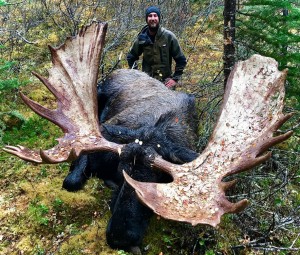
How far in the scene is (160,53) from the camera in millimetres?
7648

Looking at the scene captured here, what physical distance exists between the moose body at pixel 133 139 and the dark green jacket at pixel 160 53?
914 mm

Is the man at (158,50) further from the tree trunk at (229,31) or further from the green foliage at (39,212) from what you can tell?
the green foliage at (39,212)

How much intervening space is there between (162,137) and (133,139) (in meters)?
0.32

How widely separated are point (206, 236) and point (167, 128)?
140 centimetres

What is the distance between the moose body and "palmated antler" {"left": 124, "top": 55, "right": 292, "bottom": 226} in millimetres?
281

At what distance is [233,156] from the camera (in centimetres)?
397

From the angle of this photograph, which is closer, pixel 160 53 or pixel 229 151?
pixel 229 151

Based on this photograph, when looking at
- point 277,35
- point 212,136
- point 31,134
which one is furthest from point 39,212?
point 277,35

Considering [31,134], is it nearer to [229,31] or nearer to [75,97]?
[75,97]

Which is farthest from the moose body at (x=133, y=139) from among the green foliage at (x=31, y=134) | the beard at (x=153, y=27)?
the beard at (x=153, y=27)

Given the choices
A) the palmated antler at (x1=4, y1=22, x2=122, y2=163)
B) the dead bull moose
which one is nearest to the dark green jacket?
the dead bull moose

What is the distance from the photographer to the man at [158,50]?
7410 mm

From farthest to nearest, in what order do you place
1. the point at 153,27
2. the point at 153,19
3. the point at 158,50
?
the point at 158,50 → the point at 153,27 → the point at 153,19

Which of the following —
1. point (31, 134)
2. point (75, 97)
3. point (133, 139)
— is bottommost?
point (31, 134)
